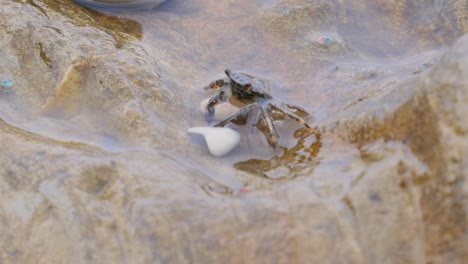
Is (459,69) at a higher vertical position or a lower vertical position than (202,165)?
higher

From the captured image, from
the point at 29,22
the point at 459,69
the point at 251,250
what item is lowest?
the point at 251,250

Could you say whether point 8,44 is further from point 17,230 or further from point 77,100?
point 17,230

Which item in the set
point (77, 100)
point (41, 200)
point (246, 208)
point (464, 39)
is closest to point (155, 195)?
point (246, 208)

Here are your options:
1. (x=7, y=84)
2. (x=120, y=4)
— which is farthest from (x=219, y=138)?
(x=120, y=4)

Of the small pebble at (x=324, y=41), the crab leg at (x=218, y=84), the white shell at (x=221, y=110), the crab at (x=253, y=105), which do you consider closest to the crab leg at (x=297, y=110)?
the crab at (x=253, y=105)

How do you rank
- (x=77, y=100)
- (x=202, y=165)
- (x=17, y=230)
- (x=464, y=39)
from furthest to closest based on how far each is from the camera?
(x=77, y=100) → (x=202, y=165) → (x=17, y=230) → (x=464, y=39)

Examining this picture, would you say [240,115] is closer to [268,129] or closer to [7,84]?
[268,129]

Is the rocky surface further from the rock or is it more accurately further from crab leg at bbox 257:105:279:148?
the rock
